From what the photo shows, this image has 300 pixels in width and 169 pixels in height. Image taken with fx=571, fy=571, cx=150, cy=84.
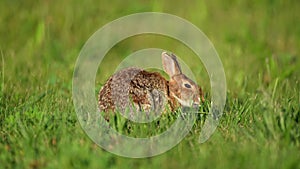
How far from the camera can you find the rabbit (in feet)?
15.6

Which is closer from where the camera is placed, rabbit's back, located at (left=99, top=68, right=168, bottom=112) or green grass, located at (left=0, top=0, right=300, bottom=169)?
green grass, located at (left=0, top=0, right=300, bottom=169)

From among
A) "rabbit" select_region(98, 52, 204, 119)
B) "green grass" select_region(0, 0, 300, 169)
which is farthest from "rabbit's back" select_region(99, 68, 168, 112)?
"green grass" select_region(0, 0, 300, 169)

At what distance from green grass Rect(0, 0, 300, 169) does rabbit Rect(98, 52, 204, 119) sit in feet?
1.08

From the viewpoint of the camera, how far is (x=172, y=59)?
16.8 feet

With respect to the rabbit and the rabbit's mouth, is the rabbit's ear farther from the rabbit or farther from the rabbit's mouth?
the rabbit's mouth

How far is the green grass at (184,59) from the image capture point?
383cm

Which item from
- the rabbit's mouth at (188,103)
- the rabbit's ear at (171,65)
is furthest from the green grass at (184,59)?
the rabbit's ear at (171,65)

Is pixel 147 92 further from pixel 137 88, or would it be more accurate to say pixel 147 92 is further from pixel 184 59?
pixel 184 59

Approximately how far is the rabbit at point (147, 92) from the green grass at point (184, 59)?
1.08 ft

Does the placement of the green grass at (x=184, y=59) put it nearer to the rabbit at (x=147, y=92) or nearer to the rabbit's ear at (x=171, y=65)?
the rabbit at (x=147, y=92)

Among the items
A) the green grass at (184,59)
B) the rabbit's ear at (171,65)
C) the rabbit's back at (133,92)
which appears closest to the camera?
the green grass at (184,59)

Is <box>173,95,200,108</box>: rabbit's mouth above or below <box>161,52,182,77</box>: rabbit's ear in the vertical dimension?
below

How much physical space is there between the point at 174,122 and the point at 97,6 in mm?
4630

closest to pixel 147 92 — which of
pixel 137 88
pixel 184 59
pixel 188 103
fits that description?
pixel 137 88
